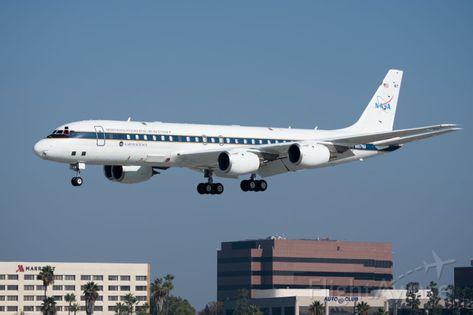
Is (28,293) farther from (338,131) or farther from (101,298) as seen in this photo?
(338,131)

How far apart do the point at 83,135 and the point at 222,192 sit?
50.0 feet

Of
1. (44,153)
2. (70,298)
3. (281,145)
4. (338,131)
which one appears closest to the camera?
(44,153)

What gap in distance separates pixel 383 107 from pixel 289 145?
18125 mm

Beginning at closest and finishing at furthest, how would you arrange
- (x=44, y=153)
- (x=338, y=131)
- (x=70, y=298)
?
(x=44, y=153)
(x=338, y=131)
(x=70, y=298)

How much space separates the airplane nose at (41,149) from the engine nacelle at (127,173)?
10615 mm

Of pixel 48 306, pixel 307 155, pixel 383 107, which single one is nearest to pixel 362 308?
pixel 48 306

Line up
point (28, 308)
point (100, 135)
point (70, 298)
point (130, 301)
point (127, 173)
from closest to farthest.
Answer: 1. point (100, 135)
2. point (127, 173)
3. point (70, 298)
4. point (28, 308)
5. point (130, 301)

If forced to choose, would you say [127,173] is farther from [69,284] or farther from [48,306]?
[69,284]

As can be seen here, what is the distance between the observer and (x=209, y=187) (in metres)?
93.1

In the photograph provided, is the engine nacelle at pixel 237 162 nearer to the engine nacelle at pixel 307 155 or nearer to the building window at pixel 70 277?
the engine nacelle at pixel 307 155

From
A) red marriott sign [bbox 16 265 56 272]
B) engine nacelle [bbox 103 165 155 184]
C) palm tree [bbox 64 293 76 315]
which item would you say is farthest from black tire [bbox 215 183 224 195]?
red marriott sign [bbox 16 265 56 272]

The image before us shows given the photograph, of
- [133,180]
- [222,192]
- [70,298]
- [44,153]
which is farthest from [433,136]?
[70,298]

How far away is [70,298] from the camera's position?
186 m

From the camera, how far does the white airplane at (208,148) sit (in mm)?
83250
